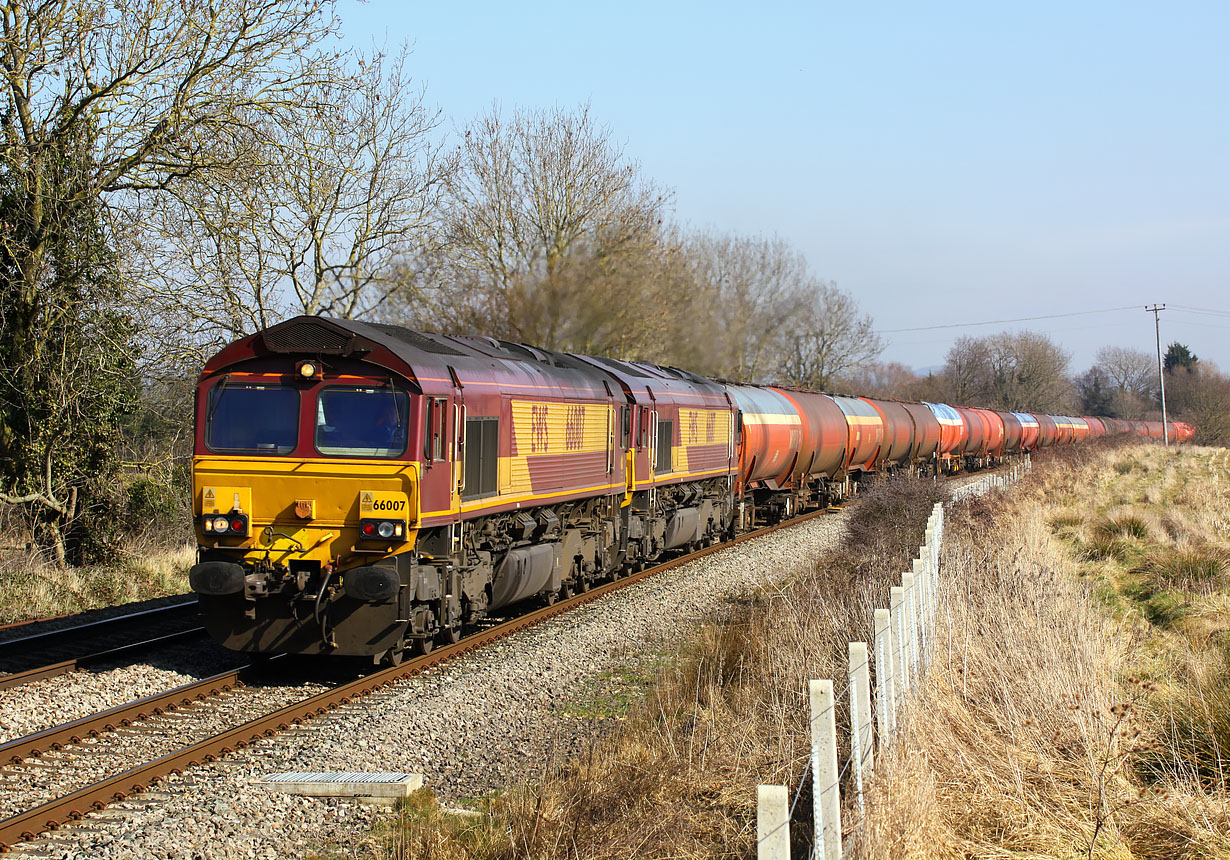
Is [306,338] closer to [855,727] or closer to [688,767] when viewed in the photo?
[688,767]

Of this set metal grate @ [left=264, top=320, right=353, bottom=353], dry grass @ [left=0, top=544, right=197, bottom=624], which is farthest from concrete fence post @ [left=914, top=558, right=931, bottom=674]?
dry grass @ [left=0, top=544, right=197, bottom=624]

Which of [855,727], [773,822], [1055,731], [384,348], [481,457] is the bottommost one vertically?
[1055,731]

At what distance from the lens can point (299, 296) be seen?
23328mm

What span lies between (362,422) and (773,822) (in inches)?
298

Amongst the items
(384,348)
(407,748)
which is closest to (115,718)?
(407,748)

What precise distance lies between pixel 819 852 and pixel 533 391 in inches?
379

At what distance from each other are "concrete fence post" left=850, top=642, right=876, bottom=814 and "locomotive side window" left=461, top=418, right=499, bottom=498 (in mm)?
6512

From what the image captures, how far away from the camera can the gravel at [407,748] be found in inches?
252

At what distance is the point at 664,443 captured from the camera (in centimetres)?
1862

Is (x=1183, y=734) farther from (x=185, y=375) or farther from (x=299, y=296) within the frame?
(x=299, y=296)

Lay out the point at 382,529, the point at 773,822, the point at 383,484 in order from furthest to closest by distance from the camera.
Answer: the point at 383,484 → the point at 382,529 → the point at 773,822

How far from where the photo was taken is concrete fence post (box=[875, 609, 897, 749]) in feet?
19.0

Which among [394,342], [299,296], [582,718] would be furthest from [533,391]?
[299,296]

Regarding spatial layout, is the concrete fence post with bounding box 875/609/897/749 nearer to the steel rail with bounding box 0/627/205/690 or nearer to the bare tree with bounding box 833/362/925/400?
the steel rail with bounding box 0/627/205/690
